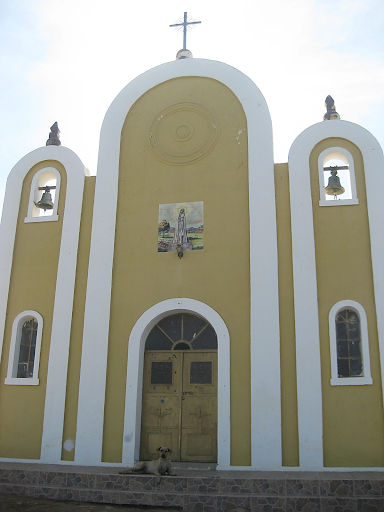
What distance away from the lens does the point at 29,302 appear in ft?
40.0

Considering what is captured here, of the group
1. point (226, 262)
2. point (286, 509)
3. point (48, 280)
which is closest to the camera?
point (286, 509)

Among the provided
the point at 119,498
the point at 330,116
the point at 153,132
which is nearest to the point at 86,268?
the point at 153,132

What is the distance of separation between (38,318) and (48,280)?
84cm

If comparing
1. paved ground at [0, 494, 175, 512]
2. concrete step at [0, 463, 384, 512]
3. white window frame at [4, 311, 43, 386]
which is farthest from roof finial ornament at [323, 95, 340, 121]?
paved ground at [0, 494, 175, 512]

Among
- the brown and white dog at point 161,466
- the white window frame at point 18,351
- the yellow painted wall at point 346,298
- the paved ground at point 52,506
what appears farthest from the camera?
the white window frame at point 18,351

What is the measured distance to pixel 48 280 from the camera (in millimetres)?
12227

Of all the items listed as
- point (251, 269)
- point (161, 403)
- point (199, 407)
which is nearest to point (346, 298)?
point (251, 269)

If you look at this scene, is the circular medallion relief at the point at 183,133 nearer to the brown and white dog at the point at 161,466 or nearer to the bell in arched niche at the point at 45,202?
the bell in arched niche at the point at 45,202

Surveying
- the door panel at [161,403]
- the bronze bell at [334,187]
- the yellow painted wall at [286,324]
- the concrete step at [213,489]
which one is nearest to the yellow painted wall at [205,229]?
the door panel at [161,403]

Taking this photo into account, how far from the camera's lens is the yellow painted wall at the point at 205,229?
11000 millimetres

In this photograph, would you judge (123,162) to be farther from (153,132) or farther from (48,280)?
(48,280)

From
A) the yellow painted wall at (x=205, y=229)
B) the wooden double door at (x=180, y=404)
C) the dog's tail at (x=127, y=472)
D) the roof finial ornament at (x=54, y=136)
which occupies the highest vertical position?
the roof finial ornament at (x=54, y=136)

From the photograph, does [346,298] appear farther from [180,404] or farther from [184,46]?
[184,46]

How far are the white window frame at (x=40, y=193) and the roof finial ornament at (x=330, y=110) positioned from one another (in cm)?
617
